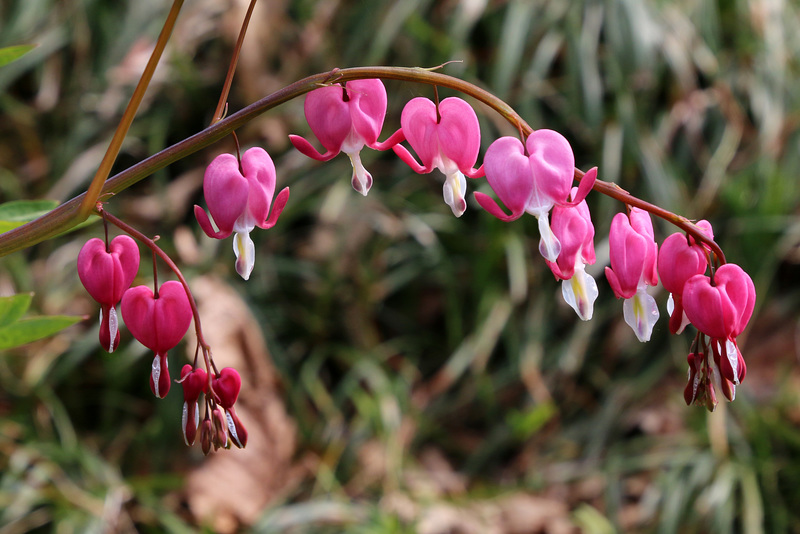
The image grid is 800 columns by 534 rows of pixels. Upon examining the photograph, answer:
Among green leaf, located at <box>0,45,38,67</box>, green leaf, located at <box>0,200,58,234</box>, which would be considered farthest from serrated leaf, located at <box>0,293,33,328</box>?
green leaf, located at <box>0,45,38,67</box>

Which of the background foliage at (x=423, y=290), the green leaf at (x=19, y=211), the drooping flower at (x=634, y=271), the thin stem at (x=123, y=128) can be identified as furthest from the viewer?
the background foliage at (x=423, y=290)

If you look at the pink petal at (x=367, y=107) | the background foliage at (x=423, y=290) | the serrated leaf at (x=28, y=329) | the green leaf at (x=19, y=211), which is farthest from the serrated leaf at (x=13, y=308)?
the background foliage at (x=423, y=290)

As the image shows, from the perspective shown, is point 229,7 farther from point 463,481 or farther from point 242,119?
point 242,119

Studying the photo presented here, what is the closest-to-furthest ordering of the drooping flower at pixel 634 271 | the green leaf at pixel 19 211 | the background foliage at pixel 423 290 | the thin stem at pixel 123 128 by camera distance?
the thin stem at pixel 123 128 → the drooping flower at pixel 634 271 → the green leaf at pixel 19 211 → the background foliage at pixel 423 290

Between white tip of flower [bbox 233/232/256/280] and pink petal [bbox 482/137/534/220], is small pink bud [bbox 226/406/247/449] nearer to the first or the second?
white tip of flower [bbox 233/232/256/280]

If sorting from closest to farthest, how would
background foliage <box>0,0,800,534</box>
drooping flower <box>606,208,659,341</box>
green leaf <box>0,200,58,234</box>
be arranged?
drooping flower <box>606,208,659,341</box>
green leaf <box>0,200,58,234</box>
background foliage <box>0,0,800,534</box>

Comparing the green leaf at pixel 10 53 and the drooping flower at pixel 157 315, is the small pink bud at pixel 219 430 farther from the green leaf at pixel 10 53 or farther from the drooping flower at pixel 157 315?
the green leaf at pixel 10 53

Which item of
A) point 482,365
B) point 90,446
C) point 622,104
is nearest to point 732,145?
point 622,104
